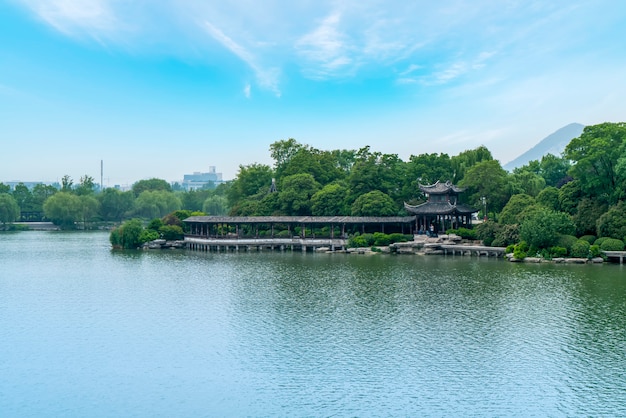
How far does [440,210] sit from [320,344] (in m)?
36.1

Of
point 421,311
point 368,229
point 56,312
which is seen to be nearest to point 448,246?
point 368,229

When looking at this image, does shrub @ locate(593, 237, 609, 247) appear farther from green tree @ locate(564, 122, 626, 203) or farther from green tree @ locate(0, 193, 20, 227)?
green tree @ locate(0, 193, 20, 227)

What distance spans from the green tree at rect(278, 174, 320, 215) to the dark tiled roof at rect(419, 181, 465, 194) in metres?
13.1

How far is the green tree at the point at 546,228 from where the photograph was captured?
44875 millimetres

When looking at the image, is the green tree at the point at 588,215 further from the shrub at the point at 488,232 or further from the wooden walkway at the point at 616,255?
the shrub at the point at 488,232

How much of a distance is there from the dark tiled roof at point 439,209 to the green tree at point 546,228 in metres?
10.8

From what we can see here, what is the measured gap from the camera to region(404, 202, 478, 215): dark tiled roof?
5675cm

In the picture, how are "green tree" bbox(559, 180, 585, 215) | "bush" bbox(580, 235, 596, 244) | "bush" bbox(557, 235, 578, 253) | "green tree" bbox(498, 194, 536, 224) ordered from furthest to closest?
"green tree" bbox(498, 194, 536, 224), "green tree" bbox(559, 180, 585, 215), "bush" bbox(580, 235, 596, 244), "bush" bbox(557, 235, 578, 253)

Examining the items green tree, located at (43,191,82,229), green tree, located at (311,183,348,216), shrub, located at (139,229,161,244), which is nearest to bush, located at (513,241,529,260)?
green tree, located at (311,183,348,216)

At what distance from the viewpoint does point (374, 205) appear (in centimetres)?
6000

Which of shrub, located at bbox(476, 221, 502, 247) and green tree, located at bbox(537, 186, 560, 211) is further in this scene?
shrub, located at bbox(476, 221, 502, 247)

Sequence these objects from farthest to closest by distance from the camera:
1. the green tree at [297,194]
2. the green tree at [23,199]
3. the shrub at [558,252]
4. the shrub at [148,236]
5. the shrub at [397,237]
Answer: the green tree at [23,199], the green tree at [297,194], the shrub at [148,236], the shrub at [397,237], the shrub at [558,252]

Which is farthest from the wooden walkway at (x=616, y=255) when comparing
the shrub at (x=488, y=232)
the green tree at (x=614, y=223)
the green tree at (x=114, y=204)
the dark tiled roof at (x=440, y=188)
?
the green tree at (x=114, y=204)

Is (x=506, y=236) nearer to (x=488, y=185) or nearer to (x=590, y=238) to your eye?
(x=590, y=238)
